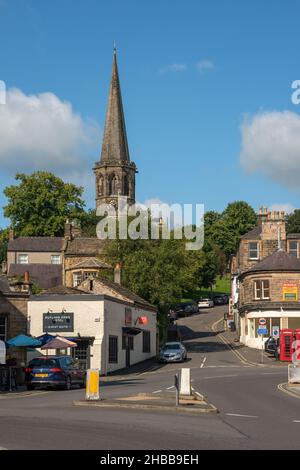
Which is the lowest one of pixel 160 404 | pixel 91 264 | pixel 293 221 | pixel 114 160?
pixel 160 404

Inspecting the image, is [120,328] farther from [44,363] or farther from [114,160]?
[114,160]

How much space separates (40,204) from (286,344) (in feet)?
193

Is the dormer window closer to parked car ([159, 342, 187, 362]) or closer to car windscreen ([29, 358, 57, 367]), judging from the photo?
parked car ([159, 342, 187, 362])

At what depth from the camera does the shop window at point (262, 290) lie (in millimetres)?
67000

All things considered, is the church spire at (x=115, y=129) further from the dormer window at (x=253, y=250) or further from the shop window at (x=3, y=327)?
the shop window at (x=3, y=327)

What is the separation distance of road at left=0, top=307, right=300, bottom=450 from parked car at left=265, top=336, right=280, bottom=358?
77.3 feet

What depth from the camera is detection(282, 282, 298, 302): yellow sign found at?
66.4m

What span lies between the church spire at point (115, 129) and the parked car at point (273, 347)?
83.0 metres

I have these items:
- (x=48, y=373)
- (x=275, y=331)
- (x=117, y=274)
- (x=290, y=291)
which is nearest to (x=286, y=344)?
(x=275, y=331)

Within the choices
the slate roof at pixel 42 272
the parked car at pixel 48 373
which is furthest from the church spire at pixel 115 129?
the parked car at pixel 48 373

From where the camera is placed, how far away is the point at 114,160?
5463 inches

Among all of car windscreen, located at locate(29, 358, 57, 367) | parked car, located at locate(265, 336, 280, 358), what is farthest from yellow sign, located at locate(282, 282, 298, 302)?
car windscreen, located at locate(29, 358, 57, 367)

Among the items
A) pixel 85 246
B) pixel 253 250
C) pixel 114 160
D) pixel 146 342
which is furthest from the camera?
pixel 114 160

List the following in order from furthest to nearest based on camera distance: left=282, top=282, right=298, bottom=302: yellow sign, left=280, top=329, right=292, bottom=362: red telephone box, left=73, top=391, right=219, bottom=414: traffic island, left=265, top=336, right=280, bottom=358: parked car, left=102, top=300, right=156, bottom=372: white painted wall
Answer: left=282, top=282, right=298, bottom=302: yellow sign < left=265, top=336, right=280, bottom=358: parked car < left=280, top=329, right=292, bottom=362: red telephone box < left=102, top=300, right=156, bottom=372: white painted wall < left=73, top=391, right=219, bottom=414: traffic island
